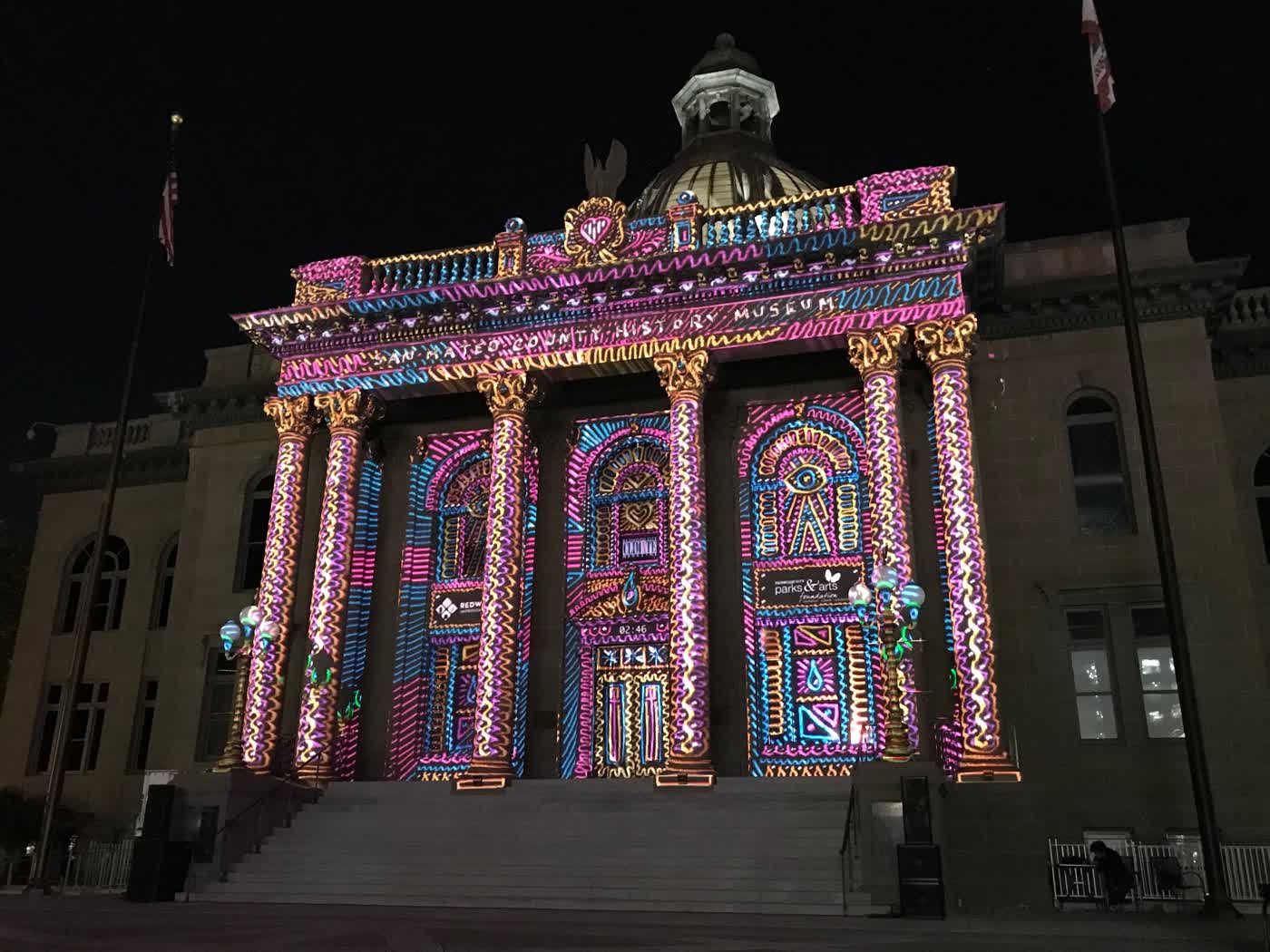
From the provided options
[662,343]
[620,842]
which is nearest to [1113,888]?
[620,842]

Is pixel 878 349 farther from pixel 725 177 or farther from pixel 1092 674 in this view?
pixel 725 177

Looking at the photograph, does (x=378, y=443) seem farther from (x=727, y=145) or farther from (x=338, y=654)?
(x=727, y=145)

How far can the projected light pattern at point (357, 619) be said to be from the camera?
79.3 ft

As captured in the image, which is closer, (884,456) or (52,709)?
(884,456)

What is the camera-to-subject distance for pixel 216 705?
26.6m

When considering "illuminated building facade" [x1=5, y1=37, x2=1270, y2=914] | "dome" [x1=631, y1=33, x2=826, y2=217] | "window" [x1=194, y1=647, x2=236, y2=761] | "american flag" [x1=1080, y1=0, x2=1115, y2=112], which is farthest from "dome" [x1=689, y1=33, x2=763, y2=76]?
"window" [x1=194, y1=647, x2=236, y2=761]

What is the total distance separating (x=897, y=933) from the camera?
12.1 meters

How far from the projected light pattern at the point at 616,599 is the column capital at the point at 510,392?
2.09 metres

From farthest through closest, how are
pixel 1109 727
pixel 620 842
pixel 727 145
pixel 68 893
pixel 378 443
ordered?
pixel 727 145 < pixel 378 443 < pixel 1109 727 < pixel 68 893 < pixel 620 842

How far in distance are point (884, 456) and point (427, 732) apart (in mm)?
11438

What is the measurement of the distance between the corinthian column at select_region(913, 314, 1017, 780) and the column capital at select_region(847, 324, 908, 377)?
403 millimetres

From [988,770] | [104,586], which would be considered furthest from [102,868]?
[988,770]

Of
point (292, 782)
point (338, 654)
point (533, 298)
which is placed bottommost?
point (292, 782)

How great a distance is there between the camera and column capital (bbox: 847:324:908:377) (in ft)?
71.9
